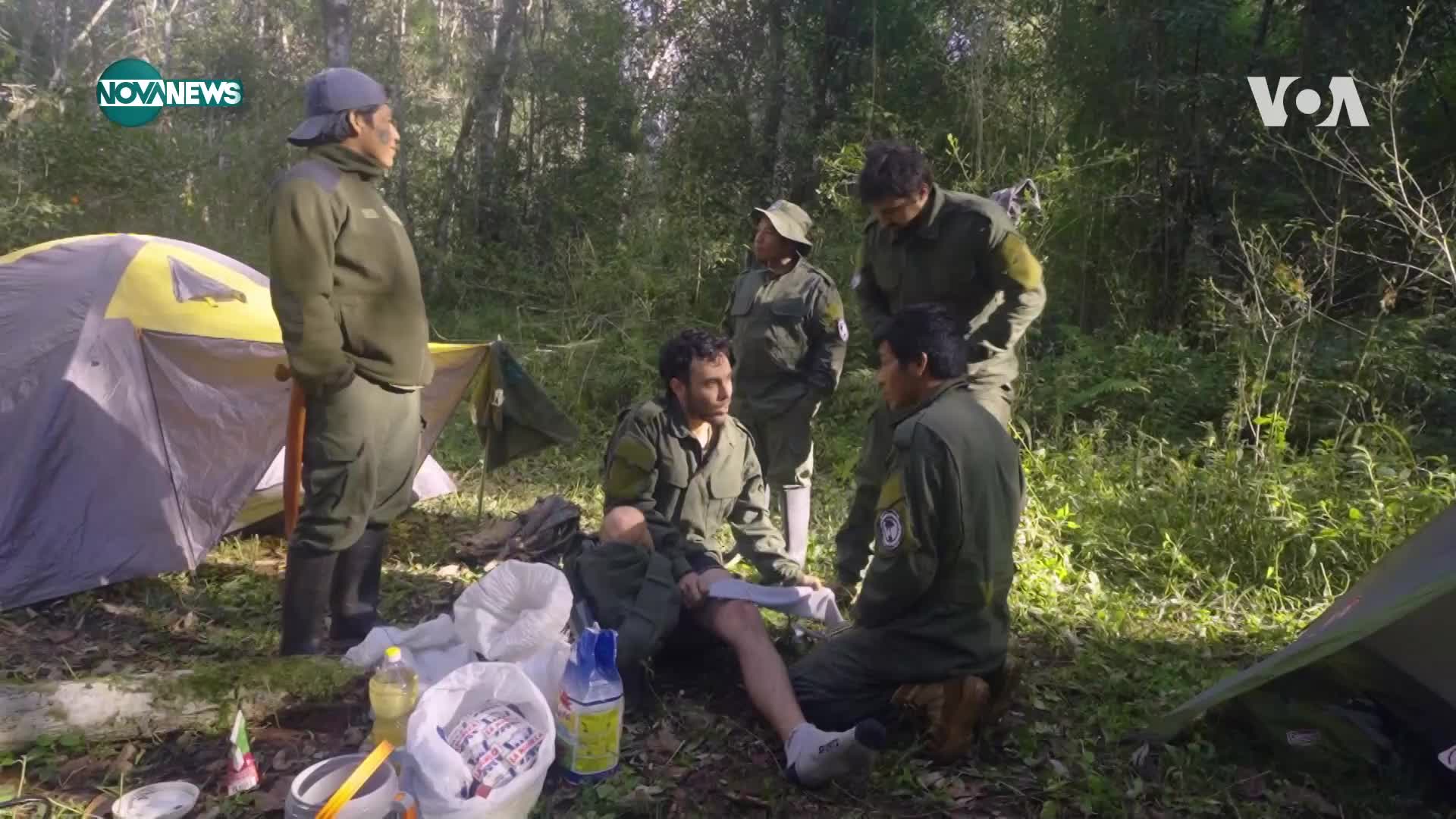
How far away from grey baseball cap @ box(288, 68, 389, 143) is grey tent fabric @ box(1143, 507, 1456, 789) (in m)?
3.01

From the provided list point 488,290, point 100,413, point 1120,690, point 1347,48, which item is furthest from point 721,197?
point 1120,690

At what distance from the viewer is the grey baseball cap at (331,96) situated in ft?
9.37

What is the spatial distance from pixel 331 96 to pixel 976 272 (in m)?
2.23

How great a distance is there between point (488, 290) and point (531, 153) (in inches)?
87.8

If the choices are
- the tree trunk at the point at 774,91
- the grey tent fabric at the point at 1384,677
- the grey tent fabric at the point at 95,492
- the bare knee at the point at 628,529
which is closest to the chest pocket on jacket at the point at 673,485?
the bare knee at the point at 628,529

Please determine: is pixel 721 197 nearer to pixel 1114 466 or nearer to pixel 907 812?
pixel 1114 466

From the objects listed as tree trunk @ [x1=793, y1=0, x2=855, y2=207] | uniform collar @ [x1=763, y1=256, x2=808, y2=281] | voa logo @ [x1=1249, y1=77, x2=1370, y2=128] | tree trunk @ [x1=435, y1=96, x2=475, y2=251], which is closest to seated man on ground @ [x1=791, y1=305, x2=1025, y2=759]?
uniform collar @ [x1=763, y1=256, x2=808, y2=281]

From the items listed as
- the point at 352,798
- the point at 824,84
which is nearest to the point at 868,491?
the point at 352,798

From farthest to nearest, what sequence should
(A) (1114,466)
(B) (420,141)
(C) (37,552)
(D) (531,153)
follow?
(B) (420,141)
(D) (531,153)
(A) (1114,466)
(C) (37,552)

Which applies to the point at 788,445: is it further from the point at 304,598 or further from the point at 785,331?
the point at 304,598

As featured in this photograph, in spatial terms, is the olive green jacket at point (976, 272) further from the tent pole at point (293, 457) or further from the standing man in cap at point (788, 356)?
the tent pole at point (293, 457)

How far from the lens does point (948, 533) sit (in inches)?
96.3

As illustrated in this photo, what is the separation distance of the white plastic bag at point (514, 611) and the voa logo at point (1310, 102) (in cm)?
680

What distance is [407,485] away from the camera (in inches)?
124
